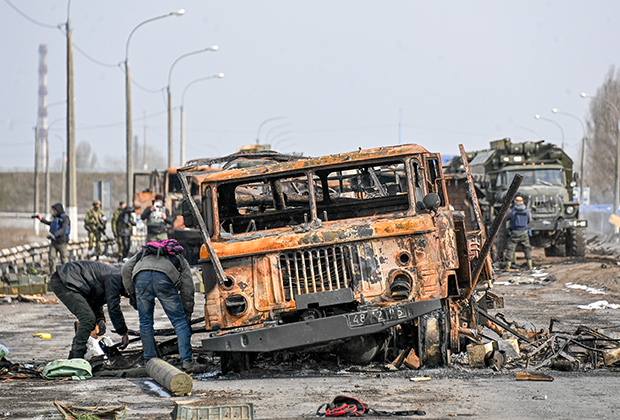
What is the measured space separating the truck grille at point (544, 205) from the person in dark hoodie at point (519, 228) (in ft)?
8.16

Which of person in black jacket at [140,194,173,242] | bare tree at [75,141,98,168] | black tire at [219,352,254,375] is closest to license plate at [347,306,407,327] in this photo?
black tire at [219,352,254,375]

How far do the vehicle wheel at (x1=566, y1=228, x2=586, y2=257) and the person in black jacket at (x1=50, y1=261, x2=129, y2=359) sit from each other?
56.8 ft

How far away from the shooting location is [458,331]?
8547 millimetres

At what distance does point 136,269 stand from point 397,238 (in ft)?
8.68

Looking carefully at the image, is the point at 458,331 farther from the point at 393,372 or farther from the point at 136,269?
the point at 136,269

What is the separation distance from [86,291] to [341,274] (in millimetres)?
2769

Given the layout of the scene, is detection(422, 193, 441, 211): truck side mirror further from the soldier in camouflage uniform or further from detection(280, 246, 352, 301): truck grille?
the soldier in camouflage uniform

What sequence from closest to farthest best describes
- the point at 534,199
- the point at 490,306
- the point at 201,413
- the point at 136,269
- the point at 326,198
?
the point at 201,413 → the point at 136,269 → the point at 326,198 → the point at 490,306 → the point at 534,199

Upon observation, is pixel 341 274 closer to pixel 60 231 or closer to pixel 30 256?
pixel 60 231

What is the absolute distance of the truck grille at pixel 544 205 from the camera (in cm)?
2333

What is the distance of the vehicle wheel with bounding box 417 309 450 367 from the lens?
26.3 ft

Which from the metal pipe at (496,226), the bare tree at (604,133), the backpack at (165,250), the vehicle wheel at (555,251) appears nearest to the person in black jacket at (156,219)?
the vehicle wheel at (555,251)

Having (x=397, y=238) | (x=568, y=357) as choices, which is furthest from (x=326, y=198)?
(x=568, y=357)

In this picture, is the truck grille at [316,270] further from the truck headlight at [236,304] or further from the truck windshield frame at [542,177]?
the truck windshield frame at [542,177]
